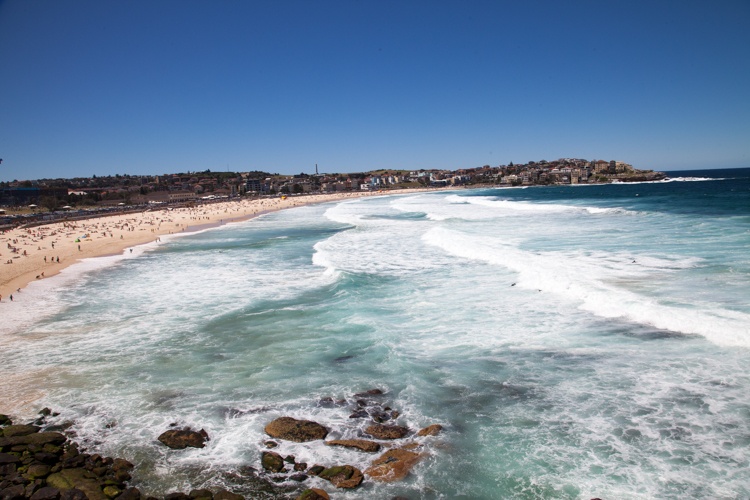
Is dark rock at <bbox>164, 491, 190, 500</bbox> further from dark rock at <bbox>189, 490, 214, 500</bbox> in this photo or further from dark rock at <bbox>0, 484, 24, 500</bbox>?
dark rock at <bbox>0, 484, 24, 500</bbox>

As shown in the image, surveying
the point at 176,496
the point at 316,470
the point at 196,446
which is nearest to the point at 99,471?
A: the point at 196,446

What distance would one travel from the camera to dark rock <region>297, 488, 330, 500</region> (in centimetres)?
459

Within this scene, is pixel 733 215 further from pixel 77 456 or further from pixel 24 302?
pixel 24 302

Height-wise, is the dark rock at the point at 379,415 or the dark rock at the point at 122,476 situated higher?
the dark rock at the point at 122,476

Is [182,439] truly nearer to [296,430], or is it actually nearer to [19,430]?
[296,430]

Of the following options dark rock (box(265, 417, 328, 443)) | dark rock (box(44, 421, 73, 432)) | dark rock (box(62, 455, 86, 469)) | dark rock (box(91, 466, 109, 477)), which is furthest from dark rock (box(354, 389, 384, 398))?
dark rock (box(44, 421, 73, 432))

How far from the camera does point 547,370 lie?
7.60 metres

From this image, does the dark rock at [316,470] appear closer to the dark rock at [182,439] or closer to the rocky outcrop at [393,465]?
the rocky outcrop at [393,465]

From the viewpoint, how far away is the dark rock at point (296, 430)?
5.80m

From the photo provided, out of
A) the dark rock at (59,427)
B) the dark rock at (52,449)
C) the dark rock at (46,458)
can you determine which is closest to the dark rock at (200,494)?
the dark rock at (46,458)

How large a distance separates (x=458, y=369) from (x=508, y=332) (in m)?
2.30

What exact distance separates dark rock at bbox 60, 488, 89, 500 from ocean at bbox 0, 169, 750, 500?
0.63m

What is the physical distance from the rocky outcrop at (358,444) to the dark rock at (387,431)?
20cm

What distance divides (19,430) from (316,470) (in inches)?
168
